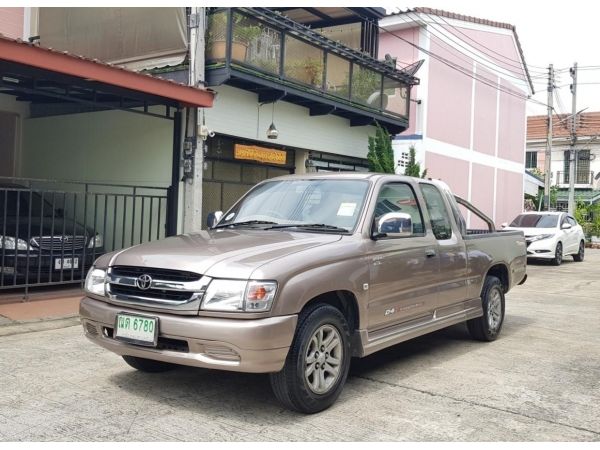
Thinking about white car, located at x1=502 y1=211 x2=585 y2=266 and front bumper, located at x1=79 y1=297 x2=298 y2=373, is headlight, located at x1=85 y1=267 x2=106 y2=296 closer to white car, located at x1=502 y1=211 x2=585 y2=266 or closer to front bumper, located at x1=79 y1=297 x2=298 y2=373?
front bumper, located at x1=79 y1=297 x2=298 y2=373

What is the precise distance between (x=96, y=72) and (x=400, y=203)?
484cm

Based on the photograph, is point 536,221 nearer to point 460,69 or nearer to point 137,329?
point 460,69

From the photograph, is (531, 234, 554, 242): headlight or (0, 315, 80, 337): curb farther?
(531, 234, 554, 242): headlight

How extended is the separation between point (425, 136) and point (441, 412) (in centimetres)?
1465

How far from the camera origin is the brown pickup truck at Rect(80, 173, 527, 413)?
12.9 feet

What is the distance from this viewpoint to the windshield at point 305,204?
5109 millimetres

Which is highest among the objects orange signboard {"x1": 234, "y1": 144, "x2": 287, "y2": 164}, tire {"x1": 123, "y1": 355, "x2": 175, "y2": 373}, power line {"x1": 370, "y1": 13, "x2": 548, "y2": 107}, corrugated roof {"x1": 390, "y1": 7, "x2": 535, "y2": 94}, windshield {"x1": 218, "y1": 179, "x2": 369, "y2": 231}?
corrugated roof {"x1": 390, "y1": 7, "x2": 535, "y2": 94}

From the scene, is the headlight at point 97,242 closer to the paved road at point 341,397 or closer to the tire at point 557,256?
the paved road at point 341,397

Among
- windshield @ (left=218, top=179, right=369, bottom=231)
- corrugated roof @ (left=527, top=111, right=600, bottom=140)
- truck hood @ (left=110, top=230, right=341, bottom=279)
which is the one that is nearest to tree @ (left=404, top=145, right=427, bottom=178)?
windshield @ (left=218, top=179, right=369, bottom=231)

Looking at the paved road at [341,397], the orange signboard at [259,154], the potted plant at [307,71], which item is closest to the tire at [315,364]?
the paved road at [341,397]

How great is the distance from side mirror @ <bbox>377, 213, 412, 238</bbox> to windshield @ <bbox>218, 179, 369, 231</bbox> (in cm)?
22

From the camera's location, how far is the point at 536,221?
17.9 meters

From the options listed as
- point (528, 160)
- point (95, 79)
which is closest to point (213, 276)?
point (95, 79)

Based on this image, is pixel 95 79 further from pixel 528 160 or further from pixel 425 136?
pixel 528 160
